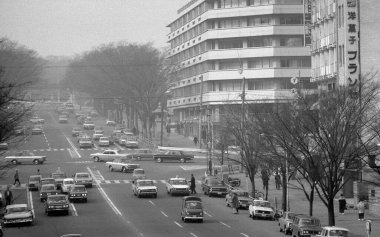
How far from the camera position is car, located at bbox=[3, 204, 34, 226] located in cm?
4728

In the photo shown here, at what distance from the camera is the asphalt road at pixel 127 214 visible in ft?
148

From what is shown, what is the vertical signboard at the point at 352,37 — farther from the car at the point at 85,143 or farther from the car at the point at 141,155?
the car at the point at 85,143

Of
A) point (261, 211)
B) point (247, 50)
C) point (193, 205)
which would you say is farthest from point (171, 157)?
point (193, 205)

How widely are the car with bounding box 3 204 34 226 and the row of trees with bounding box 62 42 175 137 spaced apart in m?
84.5

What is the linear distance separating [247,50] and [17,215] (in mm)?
91387

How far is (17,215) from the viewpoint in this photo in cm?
4747

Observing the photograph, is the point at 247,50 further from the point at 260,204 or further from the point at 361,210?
the point at 361,210

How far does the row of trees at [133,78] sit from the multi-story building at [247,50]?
334 inches

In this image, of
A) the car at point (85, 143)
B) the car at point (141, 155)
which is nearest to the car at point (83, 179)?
the car at point (141, 155)

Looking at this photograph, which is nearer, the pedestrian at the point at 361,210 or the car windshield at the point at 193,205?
the pedestrian at the point at 361,210

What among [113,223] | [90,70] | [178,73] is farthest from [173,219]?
[90,70]

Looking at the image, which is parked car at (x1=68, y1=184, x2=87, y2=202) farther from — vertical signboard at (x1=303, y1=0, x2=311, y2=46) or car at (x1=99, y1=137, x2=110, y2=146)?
car at (x1=99, y1=137, x2=110, y2=146)

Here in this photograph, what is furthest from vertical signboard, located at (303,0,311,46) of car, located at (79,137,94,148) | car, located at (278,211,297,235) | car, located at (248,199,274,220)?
car, located at (79,137,94,148)

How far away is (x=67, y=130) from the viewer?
144 meters
